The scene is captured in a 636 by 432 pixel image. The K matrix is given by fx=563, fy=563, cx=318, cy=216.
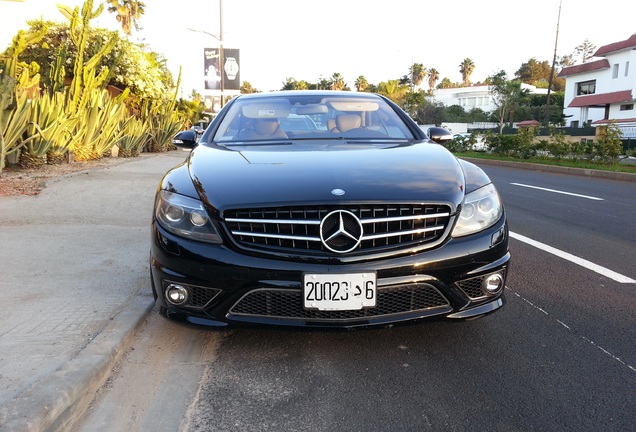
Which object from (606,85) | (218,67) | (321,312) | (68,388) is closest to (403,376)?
(321,312)

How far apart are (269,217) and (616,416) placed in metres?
1.87

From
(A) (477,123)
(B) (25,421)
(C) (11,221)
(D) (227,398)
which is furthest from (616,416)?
(A) (477,123)

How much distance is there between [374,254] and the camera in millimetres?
2881

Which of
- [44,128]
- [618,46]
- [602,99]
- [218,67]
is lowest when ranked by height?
[44,128]

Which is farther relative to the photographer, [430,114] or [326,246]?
[430,114]

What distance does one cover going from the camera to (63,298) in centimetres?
391

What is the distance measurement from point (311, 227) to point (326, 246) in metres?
0.13

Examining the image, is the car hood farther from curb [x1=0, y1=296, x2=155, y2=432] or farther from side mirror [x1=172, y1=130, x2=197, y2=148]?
curb [x1=0, y1=296, x2=155, y2=432]

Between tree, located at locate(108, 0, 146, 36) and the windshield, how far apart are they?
47011mm

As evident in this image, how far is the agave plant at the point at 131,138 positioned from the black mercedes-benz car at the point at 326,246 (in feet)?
45.0

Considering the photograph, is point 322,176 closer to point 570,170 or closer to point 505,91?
point 570,170

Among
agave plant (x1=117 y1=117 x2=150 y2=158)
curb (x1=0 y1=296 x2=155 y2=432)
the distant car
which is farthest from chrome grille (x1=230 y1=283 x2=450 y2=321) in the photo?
the distant car

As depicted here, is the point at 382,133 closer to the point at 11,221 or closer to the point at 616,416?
the point at 616,416

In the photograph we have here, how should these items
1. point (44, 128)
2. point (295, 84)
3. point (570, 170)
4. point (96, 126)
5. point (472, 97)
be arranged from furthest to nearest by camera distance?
point (295, 84) → point (472, 97) → point (570, 170) → point (96, 126) → point (44, 128)
